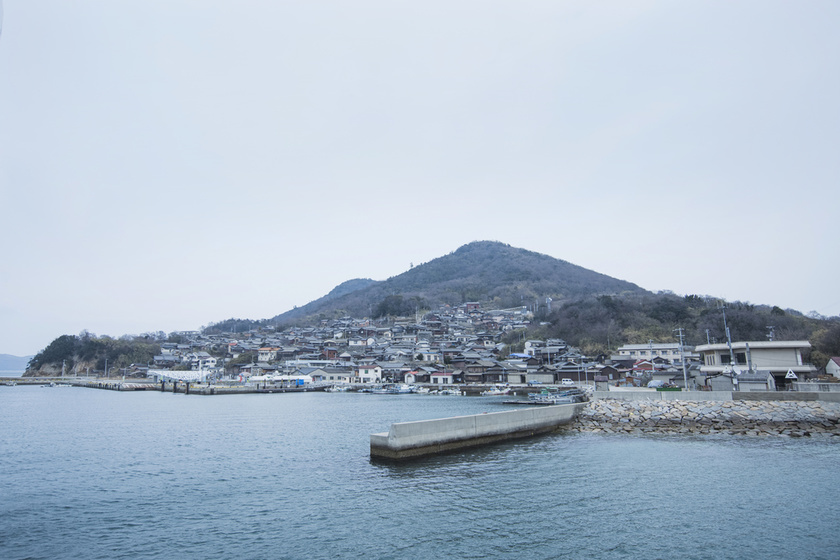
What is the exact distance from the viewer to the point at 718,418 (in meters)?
24.6

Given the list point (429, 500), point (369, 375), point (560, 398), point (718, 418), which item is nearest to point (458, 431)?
point (429, 500)

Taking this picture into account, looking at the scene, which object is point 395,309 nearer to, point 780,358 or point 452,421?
point 780,358

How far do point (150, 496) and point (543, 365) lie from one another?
61.2 metres

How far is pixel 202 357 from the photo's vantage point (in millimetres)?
→ 103188

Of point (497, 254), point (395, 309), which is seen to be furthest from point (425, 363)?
point (497, 254)

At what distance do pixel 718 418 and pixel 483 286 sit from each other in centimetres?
13340

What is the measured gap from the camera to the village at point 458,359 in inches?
1363

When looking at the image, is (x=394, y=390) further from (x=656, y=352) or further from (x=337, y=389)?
(x=656, y=352)

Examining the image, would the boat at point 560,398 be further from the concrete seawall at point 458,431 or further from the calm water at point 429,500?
the calm water at point 429,500

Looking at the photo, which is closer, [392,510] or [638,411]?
[392,510]

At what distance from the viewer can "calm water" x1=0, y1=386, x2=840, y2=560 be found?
399 inches

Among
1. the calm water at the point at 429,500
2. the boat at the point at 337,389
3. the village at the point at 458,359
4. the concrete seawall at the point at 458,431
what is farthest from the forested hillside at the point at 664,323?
the calm water at the point at 429,500

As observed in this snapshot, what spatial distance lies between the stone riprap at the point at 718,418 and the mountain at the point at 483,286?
326 feet

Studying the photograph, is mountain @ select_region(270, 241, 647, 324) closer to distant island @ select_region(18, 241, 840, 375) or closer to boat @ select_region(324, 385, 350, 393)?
distant island @ select_region(18, 241, 840, 375)
